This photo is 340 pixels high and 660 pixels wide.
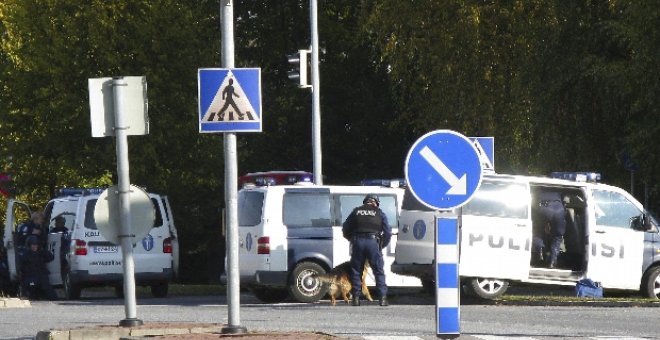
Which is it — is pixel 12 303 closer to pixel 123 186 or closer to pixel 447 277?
pixel 123 186

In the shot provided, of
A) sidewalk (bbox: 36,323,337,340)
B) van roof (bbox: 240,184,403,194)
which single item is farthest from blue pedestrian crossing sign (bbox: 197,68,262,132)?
van roof (bbox: 240,184,403,194)

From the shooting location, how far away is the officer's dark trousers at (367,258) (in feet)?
83.3

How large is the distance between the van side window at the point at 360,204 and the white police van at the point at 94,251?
457cm

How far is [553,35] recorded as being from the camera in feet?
112

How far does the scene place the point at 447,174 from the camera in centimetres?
1498

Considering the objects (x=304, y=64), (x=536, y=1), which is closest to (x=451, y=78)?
(x=536, y=1)

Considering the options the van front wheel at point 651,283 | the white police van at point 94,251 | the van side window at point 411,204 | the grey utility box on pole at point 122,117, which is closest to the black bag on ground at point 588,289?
the van front wheel at point 651,283

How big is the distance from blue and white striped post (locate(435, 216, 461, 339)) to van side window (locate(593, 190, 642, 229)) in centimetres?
1173

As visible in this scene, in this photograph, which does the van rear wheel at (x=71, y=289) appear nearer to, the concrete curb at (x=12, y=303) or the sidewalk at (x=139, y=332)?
the concrete curb at (x=12, y=303)

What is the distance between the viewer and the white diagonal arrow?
1495 centimetres

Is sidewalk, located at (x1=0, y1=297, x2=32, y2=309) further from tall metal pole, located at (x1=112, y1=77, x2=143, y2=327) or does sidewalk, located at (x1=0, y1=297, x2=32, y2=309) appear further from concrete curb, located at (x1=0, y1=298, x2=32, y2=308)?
tall metal pole, located at (x1=112, y1=77, x2=143, y2=327)

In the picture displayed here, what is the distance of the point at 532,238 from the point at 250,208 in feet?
14.0

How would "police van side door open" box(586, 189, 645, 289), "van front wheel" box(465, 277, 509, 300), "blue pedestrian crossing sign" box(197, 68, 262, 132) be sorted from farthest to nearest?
"police van side door open" box(586, 189, 645, 289) < "van front wheel" box(465, 277, 509, 300) < "blue pedestrian crossing sign" box(197, 68, 262, 132)

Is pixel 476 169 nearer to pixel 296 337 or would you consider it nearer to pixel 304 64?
pixel 296 337
